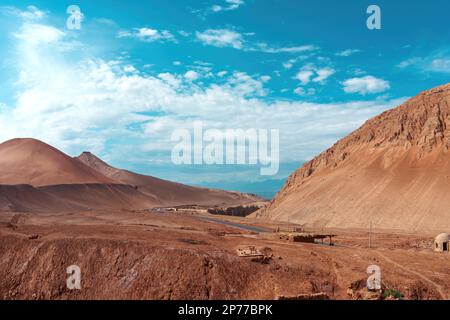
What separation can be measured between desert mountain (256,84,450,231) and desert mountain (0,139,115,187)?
66.6 metres

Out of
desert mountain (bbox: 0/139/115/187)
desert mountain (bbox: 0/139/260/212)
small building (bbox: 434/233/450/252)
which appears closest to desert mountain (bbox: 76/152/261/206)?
desert mountain (bbox: 0/139/260/212)

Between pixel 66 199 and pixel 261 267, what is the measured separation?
95.4 metres

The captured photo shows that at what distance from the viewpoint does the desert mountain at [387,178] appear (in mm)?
64750

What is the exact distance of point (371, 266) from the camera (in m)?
30.3

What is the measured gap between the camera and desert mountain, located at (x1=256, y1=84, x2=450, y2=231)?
6475 cm

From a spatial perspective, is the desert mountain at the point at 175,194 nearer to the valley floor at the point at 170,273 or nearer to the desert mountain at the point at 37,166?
the desert mountain at the point at 37,166

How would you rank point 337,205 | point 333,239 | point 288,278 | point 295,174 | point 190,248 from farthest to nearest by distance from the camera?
1. point 295,174
2. point 337,205
3. point 333,239
4. point 190,248
5. point 288,278

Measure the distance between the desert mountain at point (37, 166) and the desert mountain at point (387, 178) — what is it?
66.6 metres

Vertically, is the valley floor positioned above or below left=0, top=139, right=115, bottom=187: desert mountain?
below

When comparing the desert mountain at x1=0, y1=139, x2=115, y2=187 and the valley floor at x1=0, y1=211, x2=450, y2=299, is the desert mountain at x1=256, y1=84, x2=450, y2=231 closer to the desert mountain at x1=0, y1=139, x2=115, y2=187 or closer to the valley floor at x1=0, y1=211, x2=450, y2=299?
the valley floor at x1=0, y1=211, x2=450, y2=299

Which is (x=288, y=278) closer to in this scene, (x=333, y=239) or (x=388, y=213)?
(x=333, y=239)

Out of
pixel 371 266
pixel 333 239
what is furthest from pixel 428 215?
pixel 371 266

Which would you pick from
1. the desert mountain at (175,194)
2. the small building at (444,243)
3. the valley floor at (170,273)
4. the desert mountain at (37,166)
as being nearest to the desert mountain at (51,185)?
the desert mountain at (37,166)

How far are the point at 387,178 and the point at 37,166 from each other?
102622 millimetres
